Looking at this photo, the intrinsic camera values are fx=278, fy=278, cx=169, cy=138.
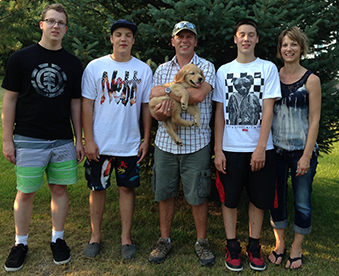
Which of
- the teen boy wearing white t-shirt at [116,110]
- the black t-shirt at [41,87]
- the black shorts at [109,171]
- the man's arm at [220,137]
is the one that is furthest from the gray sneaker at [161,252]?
the black t-shirt at [41,87]

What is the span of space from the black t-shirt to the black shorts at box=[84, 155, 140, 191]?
510 mm

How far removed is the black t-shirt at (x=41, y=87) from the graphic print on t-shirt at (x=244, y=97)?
68.3 inches

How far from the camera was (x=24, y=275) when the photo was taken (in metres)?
3.02

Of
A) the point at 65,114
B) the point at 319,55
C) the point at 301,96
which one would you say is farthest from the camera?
the point at 319,55

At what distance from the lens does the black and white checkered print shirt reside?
3036 mm

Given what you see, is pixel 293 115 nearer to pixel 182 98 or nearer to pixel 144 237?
pixel 182 98

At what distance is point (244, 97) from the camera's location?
9.64ft

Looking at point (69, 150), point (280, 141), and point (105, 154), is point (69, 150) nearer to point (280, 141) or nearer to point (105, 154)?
point (105, 154)

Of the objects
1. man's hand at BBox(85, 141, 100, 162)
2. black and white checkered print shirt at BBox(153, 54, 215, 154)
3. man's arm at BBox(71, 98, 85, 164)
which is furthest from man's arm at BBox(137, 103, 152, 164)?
man's arm at BBox(71, 98, 85, 164)

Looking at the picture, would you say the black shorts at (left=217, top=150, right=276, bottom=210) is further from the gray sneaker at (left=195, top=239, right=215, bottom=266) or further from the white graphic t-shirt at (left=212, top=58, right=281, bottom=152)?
the gray sneaker at (left=195, top=239, right=215, bottom=266)

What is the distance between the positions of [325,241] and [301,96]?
220 cm

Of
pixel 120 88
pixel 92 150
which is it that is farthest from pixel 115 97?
pixel 92 150

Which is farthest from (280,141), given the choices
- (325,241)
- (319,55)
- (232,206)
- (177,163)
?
(325,241)

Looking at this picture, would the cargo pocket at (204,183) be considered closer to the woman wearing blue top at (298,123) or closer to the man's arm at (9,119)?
the woman wearing blue top at (298,123)
